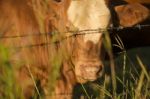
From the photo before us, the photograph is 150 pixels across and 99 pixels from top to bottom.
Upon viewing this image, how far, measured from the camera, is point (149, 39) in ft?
19.1

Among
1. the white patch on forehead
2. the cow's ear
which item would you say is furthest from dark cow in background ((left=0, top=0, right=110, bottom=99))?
the cow's ear

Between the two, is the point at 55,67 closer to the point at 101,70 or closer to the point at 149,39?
the point at 101,70

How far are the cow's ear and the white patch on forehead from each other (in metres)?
0.47

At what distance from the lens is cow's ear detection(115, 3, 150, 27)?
178 inches

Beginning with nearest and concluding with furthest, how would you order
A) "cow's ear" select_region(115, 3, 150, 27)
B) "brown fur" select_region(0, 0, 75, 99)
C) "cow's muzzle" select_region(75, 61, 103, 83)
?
"cow's muzzle" select_region(75, 61, 103, 83) → "brown fur" select_region(0, 0, 75, 99) → "cow's ear" select_region(115, 3, 150, 27)

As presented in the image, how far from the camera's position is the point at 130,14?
4.57m

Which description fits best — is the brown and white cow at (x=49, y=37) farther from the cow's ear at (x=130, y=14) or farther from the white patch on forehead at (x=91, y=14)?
the cow's ear at (x=130, y=14)

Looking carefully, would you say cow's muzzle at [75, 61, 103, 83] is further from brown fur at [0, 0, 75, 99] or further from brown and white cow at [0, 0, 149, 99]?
brown fur at [0, 0, 75, 99]

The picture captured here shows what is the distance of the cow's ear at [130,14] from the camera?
453cm

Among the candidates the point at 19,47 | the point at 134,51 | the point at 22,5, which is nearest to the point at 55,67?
the point at 19,47

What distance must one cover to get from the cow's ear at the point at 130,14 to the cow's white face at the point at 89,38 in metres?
0.47

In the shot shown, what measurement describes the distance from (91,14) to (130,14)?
2.35ft

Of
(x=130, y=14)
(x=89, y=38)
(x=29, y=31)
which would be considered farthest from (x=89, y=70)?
(x=130, y=14)

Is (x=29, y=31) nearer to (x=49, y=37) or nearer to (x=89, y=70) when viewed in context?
(x=49, y=37)
